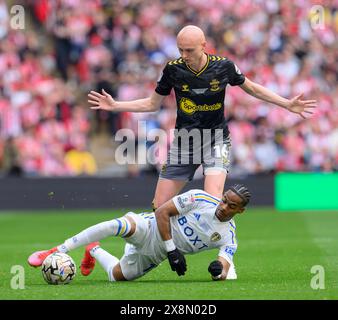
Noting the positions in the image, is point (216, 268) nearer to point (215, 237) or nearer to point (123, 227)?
point (215, 237)

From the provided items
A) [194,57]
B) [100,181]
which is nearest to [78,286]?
[194,57]

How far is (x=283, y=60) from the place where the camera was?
24.9 m

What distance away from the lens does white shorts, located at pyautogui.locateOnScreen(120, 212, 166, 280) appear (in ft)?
34.7

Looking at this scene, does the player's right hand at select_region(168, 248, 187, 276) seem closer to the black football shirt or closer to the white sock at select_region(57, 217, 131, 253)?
the white sock at select_region(57, 217, 131, 253)

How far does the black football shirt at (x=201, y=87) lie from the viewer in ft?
37.9

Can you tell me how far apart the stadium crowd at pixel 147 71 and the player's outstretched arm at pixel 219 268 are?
12.7 m

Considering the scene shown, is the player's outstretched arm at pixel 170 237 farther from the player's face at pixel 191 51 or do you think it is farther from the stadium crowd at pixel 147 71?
the stadium crowd at pixel 147 71

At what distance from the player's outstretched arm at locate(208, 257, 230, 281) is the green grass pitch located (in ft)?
0.39

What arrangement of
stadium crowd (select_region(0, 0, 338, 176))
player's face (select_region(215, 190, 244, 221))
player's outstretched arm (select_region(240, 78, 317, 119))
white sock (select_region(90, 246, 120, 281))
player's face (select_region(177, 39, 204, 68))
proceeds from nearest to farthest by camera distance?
player's face (select_region(215, 190, 244, 221)), white sock (select_region(90, 246, 120, 281)), player's face (select_region(177, 39, 204, 68)), player's outstretched arm (select_region(240, 78, 317, 119)), stadium crowd (select_region(0, 0, 338, 176))

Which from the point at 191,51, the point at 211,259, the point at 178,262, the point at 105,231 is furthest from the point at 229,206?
the point at 211,259

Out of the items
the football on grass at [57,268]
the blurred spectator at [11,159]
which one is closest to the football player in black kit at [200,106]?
the football on grass at [57,268]

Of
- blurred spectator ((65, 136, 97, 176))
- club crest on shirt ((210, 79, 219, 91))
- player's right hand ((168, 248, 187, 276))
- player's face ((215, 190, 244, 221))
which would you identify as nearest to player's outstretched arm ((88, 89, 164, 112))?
club crest on shirt ((210, 79, 219, 91))

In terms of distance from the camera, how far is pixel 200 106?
11688 millimetres

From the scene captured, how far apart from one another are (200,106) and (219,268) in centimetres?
210
